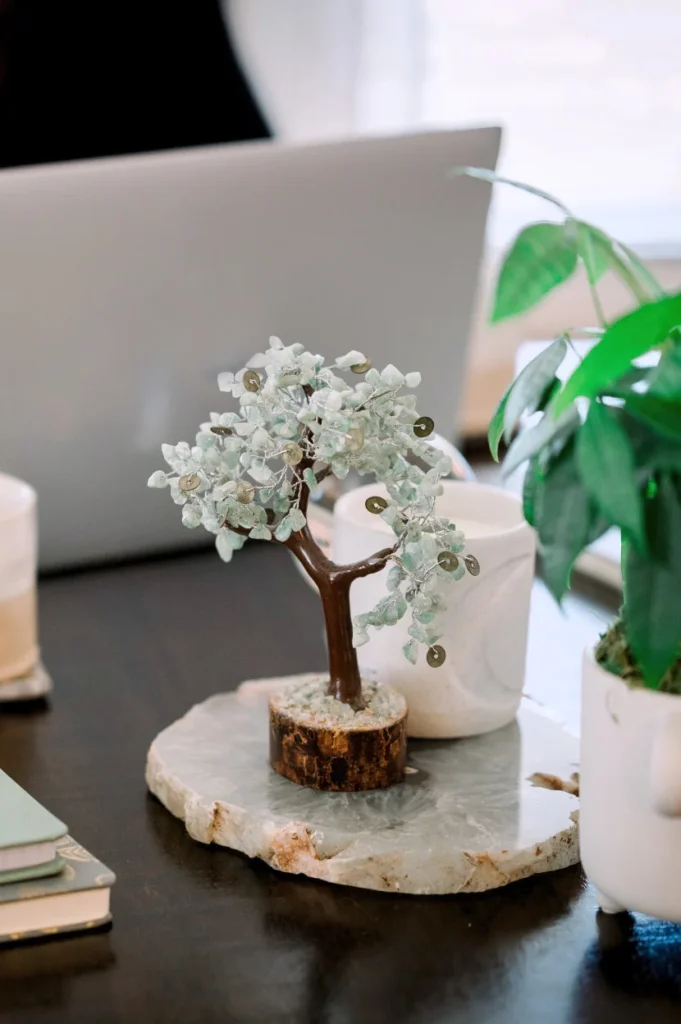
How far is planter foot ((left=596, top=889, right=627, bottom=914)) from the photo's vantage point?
0.81 metres

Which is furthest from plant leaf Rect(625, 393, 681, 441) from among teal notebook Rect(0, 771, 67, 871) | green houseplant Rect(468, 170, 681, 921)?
teal notebook Rect(0, 771, 67, 871)

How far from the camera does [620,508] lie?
2.18 ft

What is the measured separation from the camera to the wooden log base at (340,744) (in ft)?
3.00

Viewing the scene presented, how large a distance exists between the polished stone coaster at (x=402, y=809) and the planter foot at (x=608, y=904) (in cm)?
6

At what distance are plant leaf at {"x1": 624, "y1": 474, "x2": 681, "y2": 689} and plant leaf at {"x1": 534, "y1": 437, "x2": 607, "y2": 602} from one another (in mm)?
27

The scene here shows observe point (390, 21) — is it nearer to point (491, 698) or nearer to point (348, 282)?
point (348, 282)

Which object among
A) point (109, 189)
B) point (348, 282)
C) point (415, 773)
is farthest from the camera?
point (348, 282)

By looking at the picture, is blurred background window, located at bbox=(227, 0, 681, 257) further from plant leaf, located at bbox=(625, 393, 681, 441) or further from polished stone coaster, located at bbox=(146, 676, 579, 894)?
plant leaf, located at bbox=(625, 393, 681, 441)

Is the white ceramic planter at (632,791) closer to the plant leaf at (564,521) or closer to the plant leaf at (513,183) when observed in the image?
the plant leaf at (564,521)

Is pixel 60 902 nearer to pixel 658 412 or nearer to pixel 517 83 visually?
pixel 658 412

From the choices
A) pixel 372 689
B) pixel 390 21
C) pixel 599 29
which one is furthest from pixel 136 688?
pixel 599 29

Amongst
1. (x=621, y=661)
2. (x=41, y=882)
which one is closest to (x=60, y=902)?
(x=41, y=882)

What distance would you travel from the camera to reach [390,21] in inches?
115

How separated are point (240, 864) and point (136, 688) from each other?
316 millimetres
